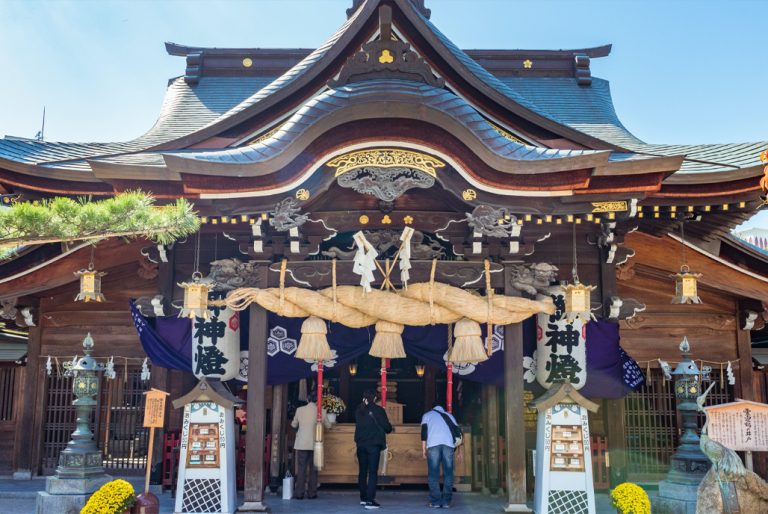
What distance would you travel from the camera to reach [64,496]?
8820 mm

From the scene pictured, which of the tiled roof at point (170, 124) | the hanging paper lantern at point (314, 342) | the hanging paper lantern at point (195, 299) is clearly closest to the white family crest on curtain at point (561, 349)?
the hanging paper lantern at point (314, 342)

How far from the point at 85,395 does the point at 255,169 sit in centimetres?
387

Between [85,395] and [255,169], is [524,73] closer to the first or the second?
[255,169]

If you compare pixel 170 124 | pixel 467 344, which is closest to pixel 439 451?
pixel 467 344

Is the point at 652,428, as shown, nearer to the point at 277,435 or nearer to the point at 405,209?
the point at 405,209

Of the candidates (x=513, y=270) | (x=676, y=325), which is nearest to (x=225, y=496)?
(x=513, y=270)

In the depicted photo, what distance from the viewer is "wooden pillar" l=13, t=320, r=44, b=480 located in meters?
11.5

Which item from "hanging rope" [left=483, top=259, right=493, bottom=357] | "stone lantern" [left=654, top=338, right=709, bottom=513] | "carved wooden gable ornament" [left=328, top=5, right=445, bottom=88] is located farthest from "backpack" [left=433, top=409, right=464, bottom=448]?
"carved wooden gable ornament" [left=328, top=5, right=445, bottom=88]

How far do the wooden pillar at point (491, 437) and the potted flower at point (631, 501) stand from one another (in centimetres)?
275

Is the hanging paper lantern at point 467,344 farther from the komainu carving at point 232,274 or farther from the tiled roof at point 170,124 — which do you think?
the tiled roof at point 170,124

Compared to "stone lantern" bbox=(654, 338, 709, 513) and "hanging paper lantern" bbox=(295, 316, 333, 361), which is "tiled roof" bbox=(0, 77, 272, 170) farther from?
"stone lantern" bbox=(654, 338, 709, 513)

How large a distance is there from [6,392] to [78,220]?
7.01 m

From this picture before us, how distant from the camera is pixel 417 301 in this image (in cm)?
920

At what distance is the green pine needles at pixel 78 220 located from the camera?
629 cm
